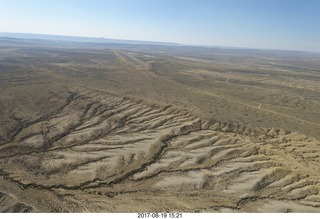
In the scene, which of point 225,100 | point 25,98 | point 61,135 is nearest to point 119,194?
point 61,135

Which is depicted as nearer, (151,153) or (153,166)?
(153,166)

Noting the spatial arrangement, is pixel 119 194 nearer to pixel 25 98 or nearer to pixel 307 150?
pixel 307 150

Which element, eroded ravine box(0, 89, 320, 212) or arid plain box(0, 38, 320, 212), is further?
arid plain box(0, 38, 320, 212)

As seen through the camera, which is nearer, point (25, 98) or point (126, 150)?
point (126, 150)

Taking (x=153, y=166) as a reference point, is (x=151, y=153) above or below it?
above

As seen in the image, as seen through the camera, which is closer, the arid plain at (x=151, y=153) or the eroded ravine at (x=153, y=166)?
the eroded ravine at (x=153, y=166)

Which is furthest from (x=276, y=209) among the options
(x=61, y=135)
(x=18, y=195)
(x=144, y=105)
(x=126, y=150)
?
(x=144, y=105)

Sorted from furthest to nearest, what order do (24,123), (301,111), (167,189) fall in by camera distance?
1. (301,111)
2. (24,123)
3. (167,189)

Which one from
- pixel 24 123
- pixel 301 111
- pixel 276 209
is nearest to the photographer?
pixel 276 209

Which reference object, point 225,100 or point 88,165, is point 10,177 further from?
point 225,100
